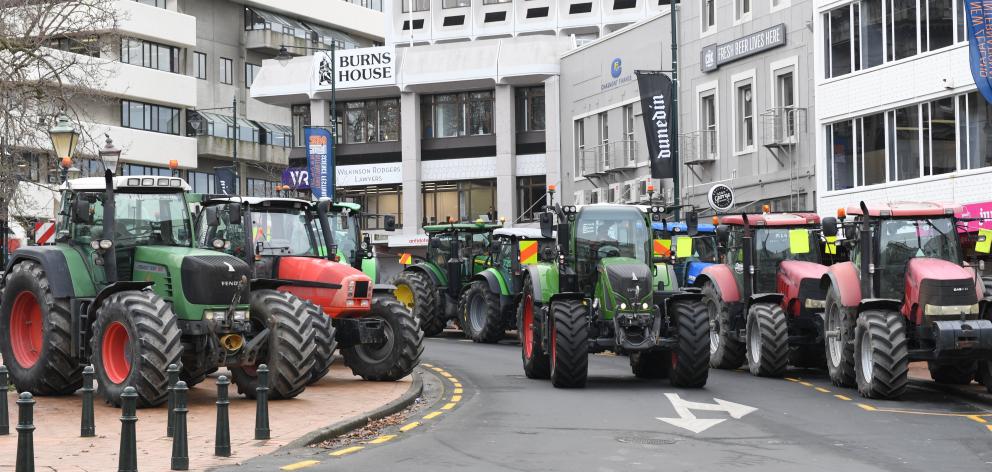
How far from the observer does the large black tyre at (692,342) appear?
20.5 metres

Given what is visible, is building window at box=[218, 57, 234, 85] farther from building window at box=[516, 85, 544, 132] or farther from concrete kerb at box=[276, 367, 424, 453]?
concrete kerb at box=[276, 367, 424, 453]

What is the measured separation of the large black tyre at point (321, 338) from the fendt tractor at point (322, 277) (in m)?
1.18

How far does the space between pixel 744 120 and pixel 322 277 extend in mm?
23079

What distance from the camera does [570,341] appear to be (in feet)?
66.7

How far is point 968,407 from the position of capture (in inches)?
733

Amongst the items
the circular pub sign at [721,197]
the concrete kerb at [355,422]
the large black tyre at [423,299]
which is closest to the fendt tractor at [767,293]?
the concrete kerb at [355,422]

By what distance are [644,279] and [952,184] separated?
1416 cm

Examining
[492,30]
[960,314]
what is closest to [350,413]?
[960,314]

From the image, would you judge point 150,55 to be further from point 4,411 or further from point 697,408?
point 4,411

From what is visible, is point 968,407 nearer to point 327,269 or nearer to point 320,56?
point 327,269

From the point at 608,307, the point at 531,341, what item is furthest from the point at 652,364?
the point at 608,307

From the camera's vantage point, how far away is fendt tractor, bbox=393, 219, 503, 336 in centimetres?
3494

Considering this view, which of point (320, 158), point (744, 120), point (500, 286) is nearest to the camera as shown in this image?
point (500, 286)

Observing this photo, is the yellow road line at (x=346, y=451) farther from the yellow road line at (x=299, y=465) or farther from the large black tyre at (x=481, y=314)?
the large black tyre at (x=481, y=314)
